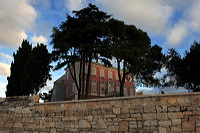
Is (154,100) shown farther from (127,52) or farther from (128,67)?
(128,67)

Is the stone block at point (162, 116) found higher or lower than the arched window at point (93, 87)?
lower

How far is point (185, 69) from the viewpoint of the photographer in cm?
2147

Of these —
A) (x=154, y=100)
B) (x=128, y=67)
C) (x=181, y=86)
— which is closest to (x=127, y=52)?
(x=128, y=67)

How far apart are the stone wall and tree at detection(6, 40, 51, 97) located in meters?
9.01

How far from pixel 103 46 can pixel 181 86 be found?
1308 cm

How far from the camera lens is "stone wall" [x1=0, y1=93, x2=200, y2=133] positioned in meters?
6.22

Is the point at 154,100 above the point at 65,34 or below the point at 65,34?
below

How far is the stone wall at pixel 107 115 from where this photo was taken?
6.22 metres

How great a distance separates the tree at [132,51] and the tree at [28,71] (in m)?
8.59

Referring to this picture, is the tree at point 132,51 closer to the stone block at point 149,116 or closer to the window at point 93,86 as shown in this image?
the window at point 93,86

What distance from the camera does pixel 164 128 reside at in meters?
6.25

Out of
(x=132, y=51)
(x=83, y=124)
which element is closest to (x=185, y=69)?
(x=132, y=51)

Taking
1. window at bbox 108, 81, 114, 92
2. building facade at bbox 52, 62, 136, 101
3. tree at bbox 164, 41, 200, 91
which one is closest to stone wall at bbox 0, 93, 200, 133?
tree at bbox 164, 41, 200, 91

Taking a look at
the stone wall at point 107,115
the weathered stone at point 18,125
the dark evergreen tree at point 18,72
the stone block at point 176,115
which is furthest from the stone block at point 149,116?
the dark evergreen tree at point 18,72
